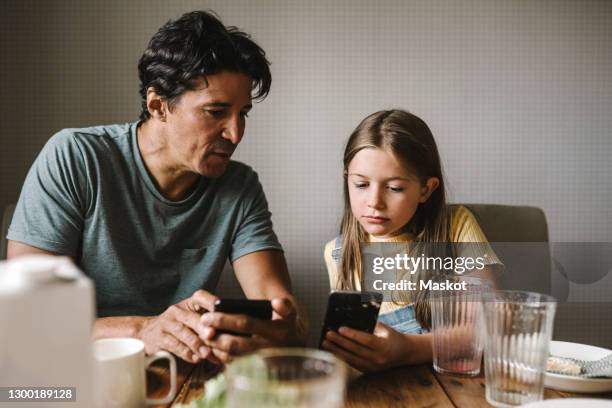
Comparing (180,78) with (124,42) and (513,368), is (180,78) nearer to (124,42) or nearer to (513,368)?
(124,42)

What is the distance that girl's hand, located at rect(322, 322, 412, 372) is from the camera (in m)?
0.96

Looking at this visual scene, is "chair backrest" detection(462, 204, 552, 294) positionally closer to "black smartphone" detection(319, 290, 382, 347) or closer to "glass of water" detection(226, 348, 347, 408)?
"black smartphone" detection(319, 290, 382, 347)

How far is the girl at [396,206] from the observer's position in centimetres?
151

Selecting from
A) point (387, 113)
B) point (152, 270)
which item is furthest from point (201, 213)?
point (387, 113)

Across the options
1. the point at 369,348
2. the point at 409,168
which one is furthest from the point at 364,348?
the point at 409,168

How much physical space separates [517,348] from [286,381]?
0.44m

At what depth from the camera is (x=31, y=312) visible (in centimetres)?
48

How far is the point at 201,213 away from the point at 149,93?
39 centimetres

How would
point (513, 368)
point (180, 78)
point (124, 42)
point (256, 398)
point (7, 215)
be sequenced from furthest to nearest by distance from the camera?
point (124, 42), point (7, 215), point (180, 78), point (513, 368), point (256, 398)

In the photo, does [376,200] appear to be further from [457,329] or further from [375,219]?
[457,329]

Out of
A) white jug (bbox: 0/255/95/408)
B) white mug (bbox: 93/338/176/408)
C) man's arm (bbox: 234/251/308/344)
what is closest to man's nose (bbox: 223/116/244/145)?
man's arm (bbox: 234/251/308/344)

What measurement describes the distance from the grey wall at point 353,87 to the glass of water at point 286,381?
1729 millimetres

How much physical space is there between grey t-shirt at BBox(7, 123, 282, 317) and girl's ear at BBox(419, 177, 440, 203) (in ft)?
1.57

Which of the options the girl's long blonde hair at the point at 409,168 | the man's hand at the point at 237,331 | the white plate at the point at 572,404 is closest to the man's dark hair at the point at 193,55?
the girl's long blonde hair at the point at 409,168
